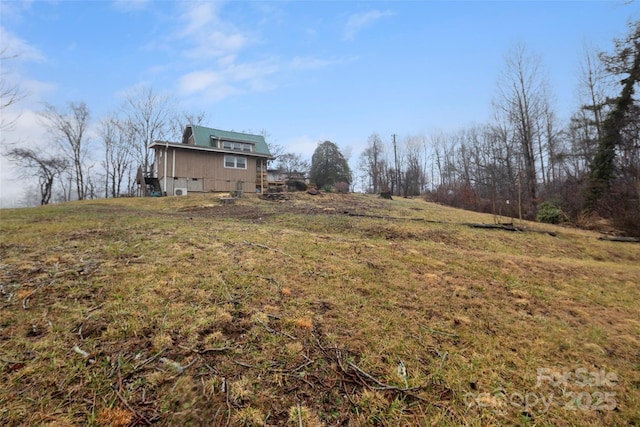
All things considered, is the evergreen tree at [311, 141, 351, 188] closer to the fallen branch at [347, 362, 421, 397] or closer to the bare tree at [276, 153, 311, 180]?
the bare tree at [276, 153, 311, 180]

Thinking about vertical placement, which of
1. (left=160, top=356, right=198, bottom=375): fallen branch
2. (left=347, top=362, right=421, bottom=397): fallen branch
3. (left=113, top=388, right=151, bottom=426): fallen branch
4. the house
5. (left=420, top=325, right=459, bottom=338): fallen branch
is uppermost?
the house

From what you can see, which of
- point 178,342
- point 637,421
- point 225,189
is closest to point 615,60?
point 637,421

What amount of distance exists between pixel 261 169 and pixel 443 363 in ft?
68.3

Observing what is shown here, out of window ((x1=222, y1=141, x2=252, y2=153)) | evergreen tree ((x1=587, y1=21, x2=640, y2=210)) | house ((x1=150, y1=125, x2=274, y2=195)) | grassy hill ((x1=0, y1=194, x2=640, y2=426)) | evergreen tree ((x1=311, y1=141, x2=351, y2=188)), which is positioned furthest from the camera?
evergreen tree ((x1=311, y1=141, x2=351, y2=188))

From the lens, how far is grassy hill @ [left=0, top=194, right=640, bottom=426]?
1.60 meters

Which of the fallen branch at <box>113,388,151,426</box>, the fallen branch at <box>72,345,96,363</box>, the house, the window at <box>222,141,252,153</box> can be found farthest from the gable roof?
the fallen branch at <box>113,388,151,426</box>

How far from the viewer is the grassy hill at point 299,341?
160cm

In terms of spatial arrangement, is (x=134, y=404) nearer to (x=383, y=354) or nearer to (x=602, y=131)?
(x=383, y=354)

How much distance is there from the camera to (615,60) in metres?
13.2

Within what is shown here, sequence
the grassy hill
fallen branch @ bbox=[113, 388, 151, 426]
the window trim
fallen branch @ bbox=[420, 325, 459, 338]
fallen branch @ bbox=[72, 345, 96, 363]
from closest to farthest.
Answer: fallen branch @ bbox=[113, 388, 151, 426] → the grassy hill → fallen branch @ bbox=[72, 345, 96, 363] → fallen branch @ bbox=[420, 325, 459, 338] → the window trim

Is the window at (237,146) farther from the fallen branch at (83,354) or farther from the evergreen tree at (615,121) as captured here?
the evergreen tree at (615,121)

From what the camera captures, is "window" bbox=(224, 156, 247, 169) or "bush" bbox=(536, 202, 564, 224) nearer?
"bush" bbox=(536, 202, 564, 224)

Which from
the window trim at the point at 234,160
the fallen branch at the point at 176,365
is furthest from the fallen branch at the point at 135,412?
the window trim at the point at 234,160

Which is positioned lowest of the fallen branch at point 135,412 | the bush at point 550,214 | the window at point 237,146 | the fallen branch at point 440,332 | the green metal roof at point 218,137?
the fallen branch at point 440,332
